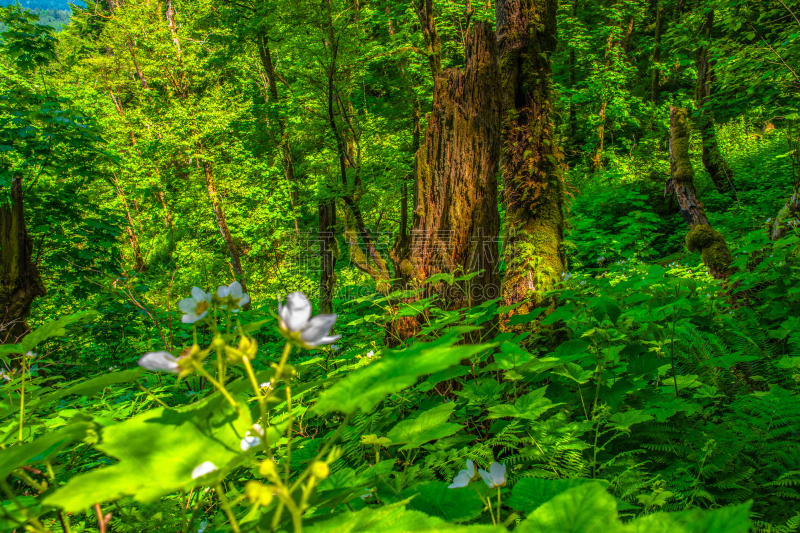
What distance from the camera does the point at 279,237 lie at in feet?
35.4

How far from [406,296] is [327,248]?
6097mm

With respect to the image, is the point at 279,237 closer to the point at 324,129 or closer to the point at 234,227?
the point at 234,227

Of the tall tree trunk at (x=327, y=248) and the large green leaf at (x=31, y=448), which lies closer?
the large green leaf at (x=31, y=448)

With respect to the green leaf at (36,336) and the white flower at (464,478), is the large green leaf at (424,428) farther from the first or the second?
the green leaf at (36,336)

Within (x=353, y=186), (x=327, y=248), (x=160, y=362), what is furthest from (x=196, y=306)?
(x=327, y=248)

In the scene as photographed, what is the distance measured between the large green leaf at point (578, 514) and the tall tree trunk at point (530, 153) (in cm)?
251

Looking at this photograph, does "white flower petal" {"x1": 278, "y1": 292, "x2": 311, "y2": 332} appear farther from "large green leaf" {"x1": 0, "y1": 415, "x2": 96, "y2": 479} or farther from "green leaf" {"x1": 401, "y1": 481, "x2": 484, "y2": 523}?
"green leaf" {"x1": 401, "y1": 481, "x2": 484, "y2": 523}

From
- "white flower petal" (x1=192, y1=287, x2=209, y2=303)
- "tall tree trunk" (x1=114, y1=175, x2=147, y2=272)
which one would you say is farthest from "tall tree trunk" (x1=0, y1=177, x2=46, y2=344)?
"tall tree trunk" (x1=114, y1=175, x2=147, y2=272)

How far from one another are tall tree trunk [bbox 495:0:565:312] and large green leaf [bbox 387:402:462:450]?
211 cm

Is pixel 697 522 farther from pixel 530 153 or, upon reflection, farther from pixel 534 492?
pixel 530 153

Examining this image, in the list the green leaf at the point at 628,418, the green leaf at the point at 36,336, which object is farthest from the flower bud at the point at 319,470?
the green leaf at the point at 628,418

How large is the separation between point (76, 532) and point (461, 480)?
55.2 inches

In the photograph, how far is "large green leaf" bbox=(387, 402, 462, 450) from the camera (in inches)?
35.6

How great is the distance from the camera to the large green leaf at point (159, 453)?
0.45 metres
